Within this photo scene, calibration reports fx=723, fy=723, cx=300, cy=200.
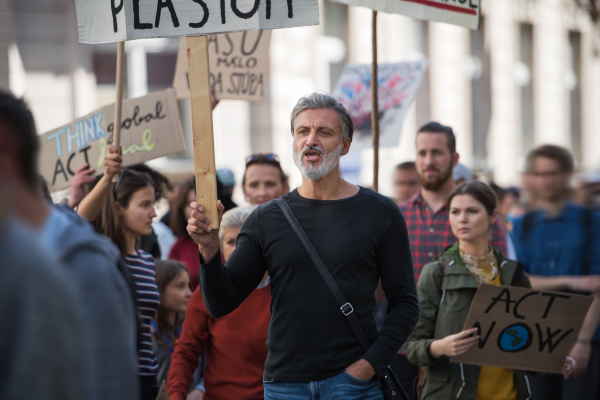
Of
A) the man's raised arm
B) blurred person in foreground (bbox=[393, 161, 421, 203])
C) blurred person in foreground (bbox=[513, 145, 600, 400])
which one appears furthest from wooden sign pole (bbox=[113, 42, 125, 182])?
blurred person in foreground (bbox=[393, 161, 421, 203])

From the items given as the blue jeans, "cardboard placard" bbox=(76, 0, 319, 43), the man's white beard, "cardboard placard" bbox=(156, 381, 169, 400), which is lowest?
"cardboard placard" bbox=(156, 381, 169, 400)

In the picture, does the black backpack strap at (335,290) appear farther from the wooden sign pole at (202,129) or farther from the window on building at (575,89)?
the window on building at (575,89)

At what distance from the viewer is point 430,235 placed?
14.4 feet

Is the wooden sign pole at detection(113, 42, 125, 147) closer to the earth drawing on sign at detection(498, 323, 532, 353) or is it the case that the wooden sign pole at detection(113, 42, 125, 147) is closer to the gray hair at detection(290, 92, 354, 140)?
the gray hair at detection(290, 92, 354, 140)

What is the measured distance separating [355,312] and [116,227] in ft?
5.98

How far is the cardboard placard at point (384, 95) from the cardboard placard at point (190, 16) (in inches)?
116

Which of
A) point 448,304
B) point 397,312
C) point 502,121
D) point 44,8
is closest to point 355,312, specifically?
point 397,312

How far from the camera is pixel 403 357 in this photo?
13.7 ft

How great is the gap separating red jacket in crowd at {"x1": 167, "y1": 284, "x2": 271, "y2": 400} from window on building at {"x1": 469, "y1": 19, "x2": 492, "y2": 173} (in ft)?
48.5

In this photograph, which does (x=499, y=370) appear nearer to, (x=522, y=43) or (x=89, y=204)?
(x=89, y=204)

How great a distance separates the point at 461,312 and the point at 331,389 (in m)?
1.22

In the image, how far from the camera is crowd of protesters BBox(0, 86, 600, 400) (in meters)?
1.26

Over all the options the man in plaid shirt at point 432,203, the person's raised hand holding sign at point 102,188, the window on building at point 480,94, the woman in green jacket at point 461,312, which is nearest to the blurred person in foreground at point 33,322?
the person's raised hand holding sign at point 102,188

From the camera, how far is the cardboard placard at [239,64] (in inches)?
212
